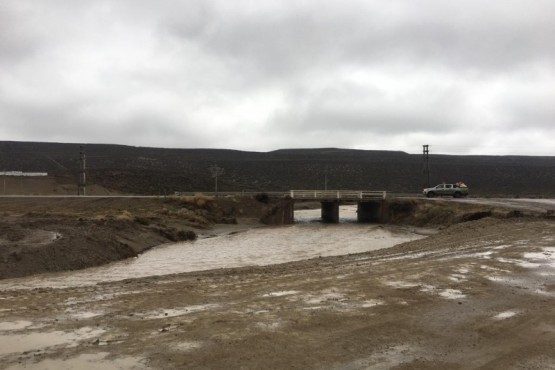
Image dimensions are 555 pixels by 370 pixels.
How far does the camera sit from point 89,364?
5.71 metres

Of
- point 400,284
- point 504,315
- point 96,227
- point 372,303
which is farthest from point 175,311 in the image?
point 96,227

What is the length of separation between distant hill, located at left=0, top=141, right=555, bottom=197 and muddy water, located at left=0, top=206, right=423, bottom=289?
57647 mm

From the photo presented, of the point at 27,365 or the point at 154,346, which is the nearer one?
the point at 27,365

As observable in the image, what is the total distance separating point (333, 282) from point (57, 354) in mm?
5732

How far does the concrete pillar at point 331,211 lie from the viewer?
158 feet

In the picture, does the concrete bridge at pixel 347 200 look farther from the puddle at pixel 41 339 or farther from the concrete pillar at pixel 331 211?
the puddle at pixel 41 339

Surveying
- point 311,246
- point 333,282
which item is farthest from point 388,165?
→ point 333,282

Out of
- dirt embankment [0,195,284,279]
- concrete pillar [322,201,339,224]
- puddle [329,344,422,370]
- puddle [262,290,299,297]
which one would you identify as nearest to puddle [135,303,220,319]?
puddle [262,290,299,297]

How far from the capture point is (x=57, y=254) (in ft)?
59.3

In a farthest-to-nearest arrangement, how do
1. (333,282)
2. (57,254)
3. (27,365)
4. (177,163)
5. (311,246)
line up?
(177,163) < (311,246) < (57,254) < (333,282) < (27,365)

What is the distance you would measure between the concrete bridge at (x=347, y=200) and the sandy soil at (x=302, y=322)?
114 ft

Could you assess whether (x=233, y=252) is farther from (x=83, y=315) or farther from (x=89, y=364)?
(x=89, y=364)

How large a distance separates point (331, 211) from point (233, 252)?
1053 inches

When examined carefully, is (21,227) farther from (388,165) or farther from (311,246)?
(388,165)
